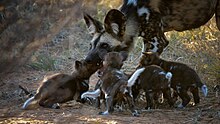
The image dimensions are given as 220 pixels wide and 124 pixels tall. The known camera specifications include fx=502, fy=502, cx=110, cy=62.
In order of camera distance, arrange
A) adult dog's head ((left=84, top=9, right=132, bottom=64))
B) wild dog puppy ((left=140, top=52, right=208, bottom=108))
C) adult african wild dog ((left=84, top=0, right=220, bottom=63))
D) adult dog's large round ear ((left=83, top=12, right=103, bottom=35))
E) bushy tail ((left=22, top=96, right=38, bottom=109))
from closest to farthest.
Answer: wild dog puppy ((left=140, top=52, right=208, bottom=108)) < bushy tail ((left=22, top=96, right=38, bottom=109)) < adult dog's head ((left=84, top=9, right=132, bottom=64)) < adult african wild dog ((left=84, top=0, right=220, bottom=63)) < adult dog's large round ear ((left=83, top=12, right=103, bottom=35))

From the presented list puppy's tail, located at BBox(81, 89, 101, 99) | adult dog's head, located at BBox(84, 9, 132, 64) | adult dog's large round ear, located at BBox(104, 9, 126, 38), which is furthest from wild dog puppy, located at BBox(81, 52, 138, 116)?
adult dog's large round ear, located at BBox(104, 9, 126, 38)

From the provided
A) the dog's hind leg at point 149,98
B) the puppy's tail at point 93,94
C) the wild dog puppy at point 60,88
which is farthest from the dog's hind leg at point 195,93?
the wild dog puppy at point 60,88

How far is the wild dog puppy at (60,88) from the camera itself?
5.77 meters

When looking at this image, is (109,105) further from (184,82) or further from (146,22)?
(146,22)

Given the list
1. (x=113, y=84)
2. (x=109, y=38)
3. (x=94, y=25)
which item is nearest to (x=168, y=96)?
(x=113, y=84)

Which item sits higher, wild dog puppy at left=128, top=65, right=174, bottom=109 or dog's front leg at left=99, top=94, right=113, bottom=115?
wild dog puppy at left=128, top=65, right=174, bottom=109

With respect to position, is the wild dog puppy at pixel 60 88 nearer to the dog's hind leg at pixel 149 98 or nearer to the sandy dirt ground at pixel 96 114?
the sandy dirt ground at pixel 96 114

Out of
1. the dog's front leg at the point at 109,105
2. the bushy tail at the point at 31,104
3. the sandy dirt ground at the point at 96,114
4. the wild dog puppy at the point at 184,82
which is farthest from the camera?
the bushy tail at the point at 31,104

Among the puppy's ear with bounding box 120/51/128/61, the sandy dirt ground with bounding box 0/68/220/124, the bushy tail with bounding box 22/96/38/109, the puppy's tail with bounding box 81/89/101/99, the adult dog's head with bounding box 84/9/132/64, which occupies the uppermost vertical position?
the adult dog's head with bounding box 84/9/132/64

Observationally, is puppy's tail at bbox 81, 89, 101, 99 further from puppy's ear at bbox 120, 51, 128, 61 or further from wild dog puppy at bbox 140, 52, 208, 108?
wild dog puppy at bbox 140, 52, 208, 108

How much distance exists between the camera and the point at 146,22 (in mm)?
6188

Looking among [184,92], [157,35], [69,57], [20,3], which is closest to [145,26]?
[157,35]

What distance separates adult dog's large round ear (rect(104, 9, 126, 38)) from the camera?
5848 mm

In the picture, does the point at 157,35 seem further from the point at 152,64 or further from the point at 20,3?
the point at 20,3
